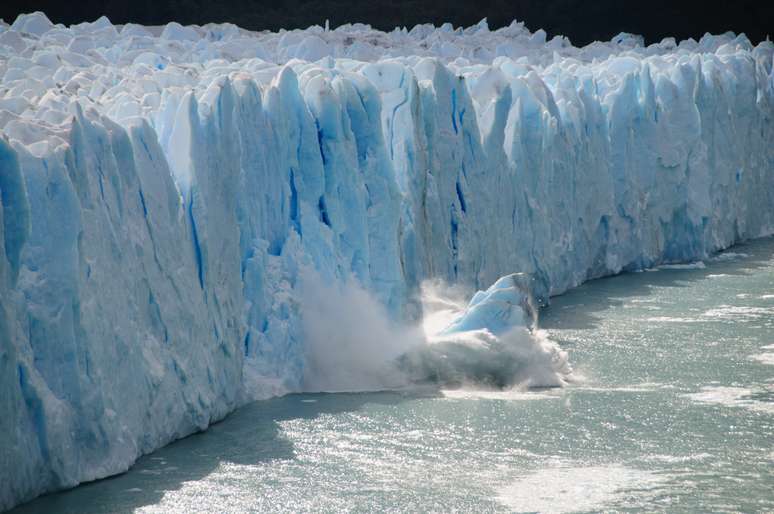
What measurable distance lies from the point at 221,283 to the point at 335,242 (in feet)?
5.21

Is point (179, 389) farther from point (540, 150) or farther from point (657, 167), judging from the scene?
point (657, 167)

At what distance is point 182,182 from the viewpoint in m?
8.09

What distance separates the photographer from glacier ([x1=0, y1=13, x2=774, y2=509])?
6.48 metres

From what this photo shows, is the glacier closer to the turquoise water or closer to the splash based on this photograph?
the splash

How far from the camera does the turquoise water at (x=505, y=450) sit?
21.7 feet

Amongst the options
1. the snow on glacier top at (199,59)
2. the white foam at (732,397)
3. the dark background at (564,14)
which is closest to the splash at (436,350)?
the white foam at (732,397)

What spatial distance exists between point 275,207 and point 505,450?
8.63 ft

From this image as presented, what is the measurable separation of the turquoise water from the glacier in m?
0.30

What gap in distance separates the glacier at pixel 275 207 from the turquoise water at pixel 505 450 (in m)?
0.30

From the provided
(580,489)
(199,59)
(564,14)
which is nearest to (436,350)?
(580,489)

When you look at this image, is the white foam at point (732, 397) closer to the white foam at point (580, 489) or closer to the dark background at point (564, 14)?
the white foam at point (580, 489)

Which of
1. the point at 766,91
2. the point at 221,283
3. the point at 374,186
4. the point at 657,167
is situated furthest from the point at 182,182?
the point at 766,91

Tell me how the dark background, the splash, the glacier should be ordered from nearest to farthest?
the glacier, the splash, the dark background

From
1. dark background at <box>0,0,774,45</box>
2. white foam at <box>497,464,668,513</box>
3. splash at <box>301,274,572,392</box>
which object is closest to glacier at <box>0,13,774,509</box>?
splash at <box>301,274,572,392</box>
